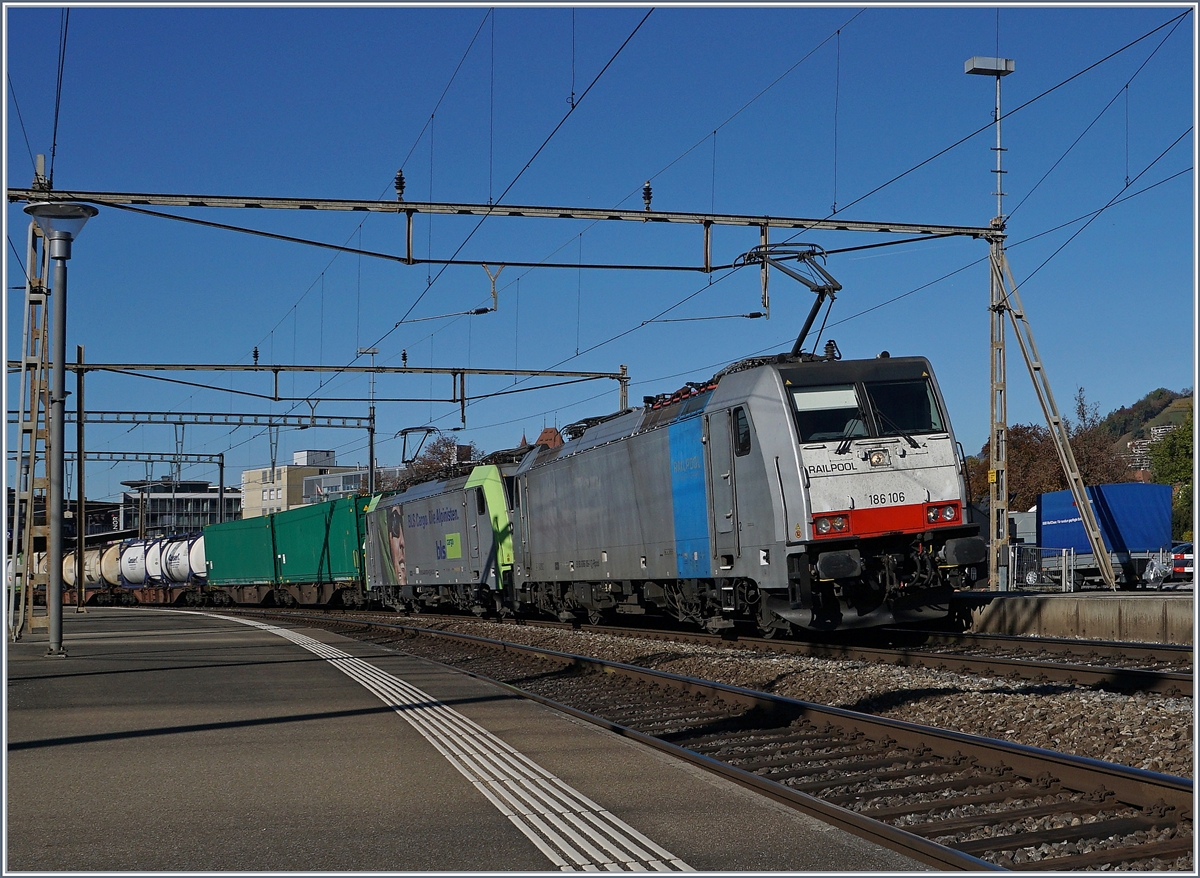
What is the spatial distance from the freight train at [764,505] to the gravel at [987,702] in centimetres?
111

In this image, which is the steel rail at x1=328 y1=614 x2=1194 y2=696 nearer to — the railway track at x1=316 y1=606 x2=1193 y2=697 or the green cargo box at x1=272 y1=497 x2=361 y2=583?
the railway track at x1=316 y1=606 x2=1193 y2=697

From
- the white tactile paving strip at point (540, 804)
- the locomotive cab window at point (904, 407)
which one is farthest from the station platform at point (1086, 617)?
the white tactile paving strip at point (540, 804)

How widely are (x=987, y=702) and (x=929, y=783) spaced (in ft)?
10.8

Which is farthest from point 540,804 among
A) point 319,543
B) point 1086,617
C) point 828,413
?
point 319,543

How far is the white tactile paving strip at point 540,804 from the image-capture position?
18.9ft

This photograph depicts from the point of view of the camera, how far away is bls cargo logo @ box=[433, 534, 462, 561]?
28.4m

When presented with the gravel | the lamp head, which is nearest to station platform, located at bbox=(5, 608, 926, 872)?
the gravel

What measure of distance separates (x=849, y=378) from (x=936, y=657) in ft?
11.7

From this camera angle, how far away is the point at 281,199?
57.1ft

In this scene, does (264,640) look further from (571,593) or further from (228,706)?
(228,706)

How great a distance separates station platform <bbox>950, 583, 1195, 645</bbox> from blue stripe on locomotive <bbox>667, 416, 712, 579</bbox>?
339cm

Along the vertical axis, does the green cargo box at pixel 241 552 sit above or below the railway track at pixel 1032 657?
above

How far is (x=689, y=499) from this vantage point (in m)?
16.9

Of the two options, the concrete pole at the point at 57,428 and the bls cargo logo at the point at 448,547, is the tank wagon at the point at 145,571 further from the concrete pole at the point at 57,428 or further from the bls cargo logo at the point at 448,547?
the concrete pole at the point at 57,428
